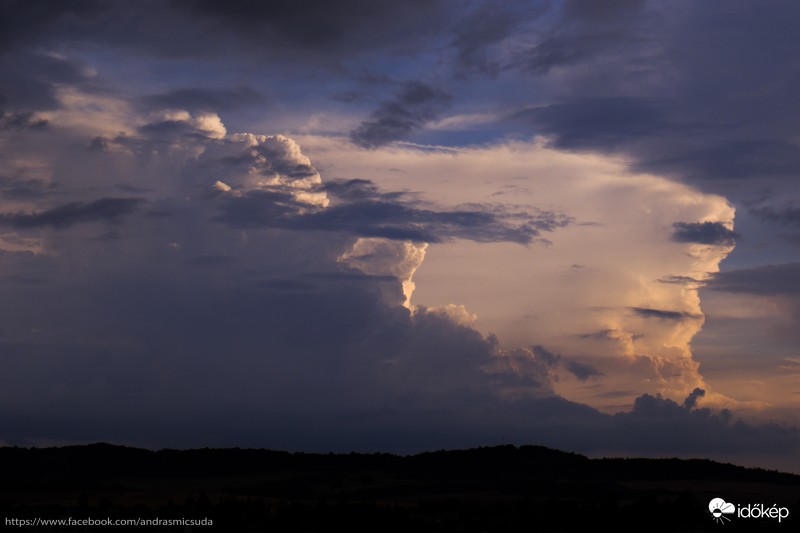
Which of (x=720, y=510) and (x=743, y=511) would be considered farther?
(x=743, y=511)

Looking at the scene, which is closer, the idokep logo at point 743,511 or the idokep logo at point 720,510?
the idokep logo at point 720,510

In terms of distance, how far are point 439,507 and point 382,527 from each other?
86.3 feet

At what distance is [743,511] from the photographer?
426ft

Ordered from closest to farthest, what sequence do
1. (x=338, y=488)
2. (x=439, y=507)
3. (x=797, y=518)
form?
(x=797, y=518) → (x=439, y=507) → (x=338, y=488)

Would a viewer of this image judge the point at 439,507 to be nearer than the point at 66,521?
No

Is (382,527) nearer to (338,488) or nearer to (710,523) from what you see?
(710,523)

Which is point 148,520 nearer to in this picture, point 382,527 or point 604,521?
point 382,527

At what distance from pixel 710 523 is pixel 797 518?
10498 millimetres

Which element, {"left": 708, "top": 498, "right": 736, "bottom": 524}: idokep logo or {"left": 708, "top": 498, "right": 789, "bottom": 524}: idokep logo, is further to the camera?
{"left": 708, "top": 498, "right": 789, "bottom": 524}: idokep logo

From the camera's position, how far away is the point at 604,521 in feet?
367

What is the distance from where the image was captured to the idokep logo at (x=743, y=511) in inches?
4598

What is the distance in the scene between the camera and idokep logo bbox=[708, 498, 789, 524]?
11679 centimetres

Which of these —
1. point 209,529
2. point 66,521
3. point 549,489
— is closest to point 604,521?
point 209,529

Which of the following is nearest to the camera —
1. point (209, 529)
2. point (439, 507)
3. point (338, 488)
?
point (209, 529)
